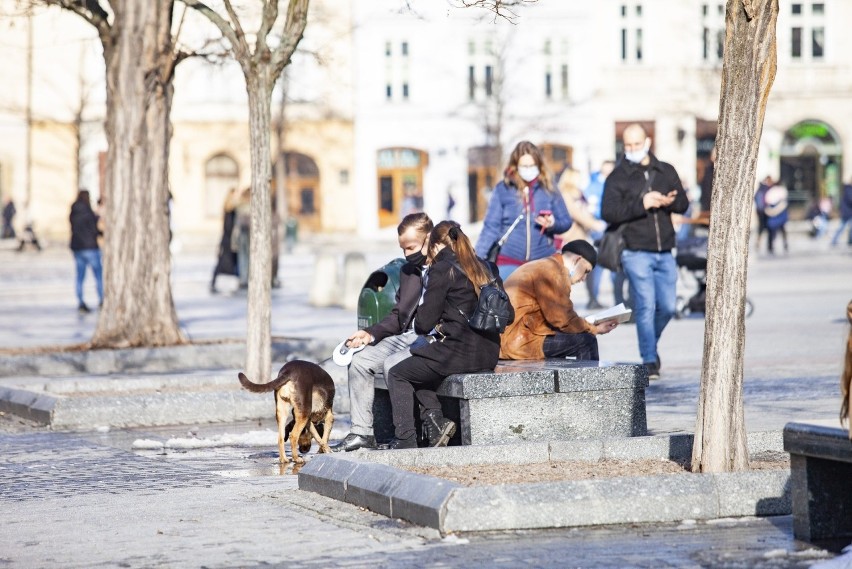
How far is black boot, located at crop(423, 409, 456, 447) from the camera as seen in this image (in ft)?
27.2

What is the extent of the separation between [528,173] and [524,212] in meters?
0.30

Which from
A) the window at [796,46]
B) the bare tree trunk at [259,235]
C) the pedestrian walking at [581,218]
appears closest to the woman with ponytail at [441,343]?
the bare tree trunk at [259,235]

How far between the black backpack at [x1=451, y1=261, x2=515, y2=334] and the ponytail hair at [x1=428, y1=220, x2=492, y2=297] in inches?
7.5

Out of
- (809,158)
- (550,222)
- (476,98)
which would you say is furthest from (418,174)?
(550,222)

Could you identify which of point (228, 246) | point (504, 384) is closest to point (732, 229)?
point (504, 384)

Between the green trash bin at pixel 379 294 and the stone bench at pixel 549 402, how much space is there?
204cm

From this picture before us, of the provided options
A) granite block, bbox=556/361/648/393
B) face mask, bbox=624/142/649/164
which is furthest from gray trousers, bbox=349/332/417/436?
face mask, bbox=624/142/649/164

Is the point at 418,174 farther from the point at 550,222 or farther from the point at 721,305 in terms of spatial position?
the point at 721,305

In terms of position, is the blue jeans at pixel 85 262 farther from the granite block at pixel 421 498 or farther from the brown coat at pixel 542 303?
the granite block at pixel 421 498

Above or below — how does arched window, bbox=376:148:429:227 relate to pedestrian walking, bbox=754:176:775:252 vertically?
above

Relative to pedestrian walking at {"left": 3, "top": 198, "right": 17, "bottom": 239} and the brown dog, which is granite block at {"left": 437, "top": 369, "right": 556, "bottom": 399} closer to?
the brown dog

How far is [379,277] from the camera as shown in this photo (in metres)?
10.4

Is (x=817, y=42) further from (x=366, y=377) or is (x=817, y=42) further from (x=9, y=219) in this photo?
(x=366, y=377)

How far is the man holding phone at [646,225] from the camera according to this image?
12.0 meters
